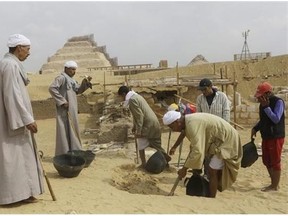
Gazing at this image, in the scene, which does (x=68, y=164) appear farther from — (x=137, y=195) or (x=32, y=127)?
(x=32, y=127)

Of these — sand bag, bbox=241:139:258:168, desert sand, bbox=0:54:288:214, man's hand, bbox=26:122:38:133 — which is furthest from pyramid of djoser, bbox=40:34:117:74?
man's hand, bbox=26:122:38:133

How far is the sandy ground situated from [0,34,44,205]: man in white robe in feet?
0.57

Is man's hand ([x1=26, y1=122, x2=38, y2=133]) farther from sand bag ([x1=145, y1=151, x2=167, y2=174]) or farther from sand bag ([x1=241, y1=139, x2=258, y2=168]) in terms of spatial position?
sand bag ([x1=241, y1=139, x2=258, y2=168])

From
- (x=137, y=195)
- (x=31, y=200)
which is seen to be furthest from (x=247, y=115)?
(x=31, y=200)

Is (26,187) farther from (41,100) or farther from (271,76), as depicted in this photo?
(271,76)

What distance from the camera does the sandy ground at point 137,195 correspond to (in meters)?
3.85

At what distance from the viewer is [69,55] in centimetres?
4756

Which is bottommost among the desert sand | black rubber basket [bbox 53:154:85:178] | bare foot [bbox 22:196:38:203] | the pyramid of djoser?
the desert sand

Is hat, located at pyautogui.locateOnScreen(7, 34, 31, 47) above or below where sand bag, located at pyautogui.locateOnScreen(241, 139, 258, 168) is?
above

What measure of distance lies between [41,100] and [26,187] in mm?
15293

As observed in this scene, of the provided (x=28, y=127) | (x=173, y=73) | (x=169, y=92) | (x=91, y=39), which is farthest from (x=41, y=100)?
(x=91, y=39)

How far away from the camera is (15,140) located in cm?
387

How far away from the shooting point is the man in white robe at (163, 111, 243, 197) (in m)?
4.23

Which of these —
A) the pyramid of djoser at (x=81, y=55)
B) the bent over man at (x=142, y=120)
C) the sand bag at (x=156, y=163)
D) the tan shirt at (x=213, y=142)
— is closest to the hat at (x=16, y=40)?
the tan shirt at (x=213, y=142)
